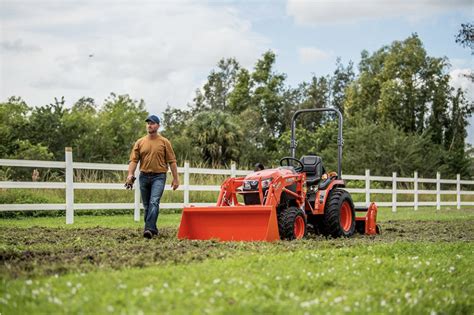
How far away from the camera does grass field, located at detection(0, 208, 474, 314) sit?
17.8 ft

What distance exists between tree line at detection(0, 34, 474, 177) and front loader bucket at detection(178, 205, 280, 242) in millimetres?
18130

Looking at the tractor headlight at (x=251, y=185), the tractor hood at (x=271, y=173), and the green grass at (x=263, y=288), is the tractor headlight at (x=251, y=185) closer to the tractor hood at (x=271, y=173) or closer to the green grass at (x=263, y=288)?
the tractor hood at (x=271, y=173)

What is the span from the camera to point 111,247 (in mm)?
9219

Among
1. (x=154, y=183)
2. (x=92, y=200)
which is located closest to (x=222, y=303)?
(x=154, y=183)

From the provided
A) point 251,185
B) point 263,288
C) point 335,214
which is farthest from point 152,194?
point 263,288

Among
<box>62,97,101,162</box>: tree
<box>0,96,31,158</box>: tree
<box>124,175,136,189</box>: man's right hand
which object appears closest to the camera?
<box>124,175,136,189</box>: man's right hand

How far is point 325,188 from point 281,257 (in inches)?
166

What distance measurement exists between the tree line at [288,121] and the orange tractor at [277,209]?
18068 mm

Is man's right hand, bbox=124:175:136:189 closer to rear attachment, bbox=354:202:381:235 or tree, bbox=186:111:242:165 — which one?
rear attachment, bbox=354:202:381:235

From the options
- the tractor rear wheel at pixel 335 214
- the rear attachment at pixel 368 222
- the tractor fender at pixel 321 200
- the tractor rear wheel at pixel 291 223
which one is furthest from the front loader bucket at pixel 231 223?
the rear attachment at pixel 368 222

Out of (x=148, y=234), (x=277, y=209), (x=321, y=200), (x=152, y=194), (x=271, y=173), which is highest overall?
(x=271, y=173)

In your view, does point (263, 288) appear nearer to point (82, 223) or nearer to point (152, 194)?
point (152, 194)

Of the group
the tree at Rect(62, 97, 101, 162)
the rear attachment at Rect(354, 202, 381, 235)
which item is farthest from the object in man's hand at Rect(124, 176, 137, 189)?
the tree at Rect(62, 97, 101, 162)

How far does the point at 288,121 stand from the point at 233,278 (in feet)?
175
